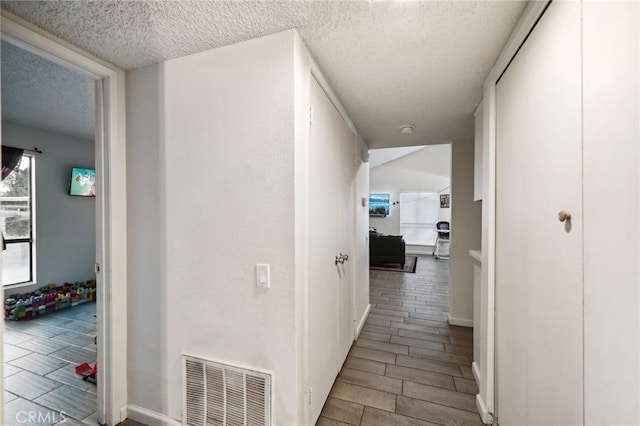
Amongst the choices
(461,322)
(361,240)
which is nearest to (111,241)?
(361,240)

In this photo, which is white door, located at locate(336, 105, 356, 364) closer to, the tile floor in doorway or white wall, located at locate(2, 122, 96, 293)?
the tile floor in doorway

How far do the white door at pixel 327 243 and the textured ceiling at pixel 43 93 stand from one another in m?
2.02

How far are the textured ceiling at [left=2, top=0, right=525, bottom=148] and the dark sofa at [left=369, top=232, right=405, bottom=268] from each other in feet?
14.9

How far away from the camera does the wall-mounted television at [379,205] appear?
8766 millimetres

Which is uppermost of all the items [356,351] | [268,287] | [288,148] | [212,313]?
[288,148]

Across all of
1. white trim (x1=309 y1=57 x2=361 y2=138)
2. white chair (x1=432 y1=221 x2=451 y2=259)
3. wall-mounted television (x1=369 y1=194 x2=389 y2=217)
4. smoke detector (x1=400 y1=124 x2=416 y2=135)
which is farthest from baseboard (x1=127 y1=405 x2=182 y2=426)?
wall-mounted television (x1=369 y1=194 x2=389 y2=217)

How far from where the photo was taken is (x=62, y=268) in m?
3.68

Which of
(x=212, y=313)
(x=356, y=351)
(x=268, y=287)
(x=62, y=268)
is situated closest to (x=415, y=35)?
(x=268, y=287)

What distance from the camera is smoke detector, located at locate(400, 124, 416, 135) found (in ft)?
8.45

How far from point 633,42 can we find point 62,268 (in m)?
5.64

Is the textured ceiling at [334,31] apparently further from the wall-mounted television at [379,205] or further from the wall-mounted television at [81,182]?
the wall-mounted television at [379,205]

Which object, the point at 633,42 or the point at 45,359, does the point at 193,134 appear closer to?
the point at 633,42

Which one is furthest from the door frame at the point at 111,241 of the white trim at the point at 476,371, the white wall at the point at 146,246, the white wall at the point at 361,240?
the white trim at the point at 476,371

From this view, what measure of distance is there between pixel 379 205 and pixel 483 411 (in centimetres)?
747
